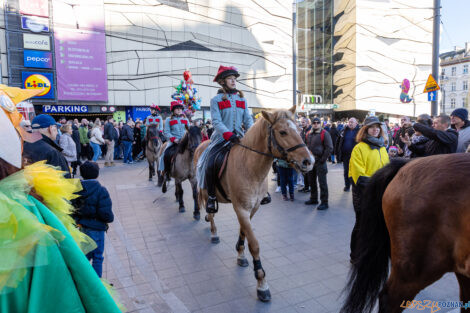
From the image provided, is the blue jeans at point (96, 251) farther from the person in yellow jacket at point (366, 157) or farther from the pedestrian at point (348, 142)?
the pedestrian at point (348, 142)

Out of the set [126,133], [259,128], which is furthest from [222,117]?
[126,133]

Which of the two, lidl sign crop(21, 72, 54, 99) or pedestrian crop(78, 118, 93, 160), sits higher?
lidl sign crop(21, 72, 54, 99)

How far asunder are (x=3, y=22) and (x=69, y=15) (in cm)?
455

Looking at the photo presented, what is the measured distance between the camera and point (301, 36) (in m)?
50.1

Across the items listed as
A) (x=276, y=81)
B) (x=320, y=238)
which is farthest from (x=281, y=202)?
(x=276, y=81)

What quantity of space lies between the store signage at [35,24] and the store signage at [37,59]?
1.70m

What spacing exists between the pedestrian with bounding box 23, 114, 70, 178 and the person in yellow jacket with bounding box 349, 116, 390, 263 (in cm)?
398

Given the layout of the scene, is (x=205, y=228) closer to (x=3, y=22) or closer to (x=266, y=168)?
(x=266, y=168)

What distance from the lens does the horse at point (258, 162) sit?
3.51 meters

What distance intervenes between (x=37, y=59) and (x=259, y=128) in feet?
83.7

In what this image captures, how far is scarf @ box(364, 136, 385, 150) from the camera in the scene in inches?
166

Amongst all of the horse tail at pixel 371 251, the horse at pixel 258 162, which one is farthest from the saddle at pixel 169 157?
the horse tail at pixel 371 251

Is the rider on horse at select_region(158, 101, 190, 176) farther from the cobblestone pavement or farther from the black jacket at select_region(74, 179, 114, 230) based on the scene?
the black jacket at select_region(74, 179, 114, 230)

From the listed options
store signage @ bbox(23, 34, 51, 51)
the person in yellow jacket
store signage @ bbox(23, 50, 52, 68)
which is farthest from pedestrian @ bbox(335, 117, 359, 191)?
store signage @ bbox(23, 34, 51, 51)
